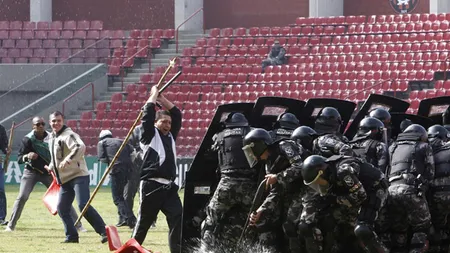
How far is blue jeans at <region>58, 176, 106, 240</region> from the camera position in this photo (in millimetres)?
15930

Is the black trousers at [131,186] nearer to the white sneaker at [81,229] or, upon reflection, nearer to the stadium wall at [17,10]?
the white sneaker at [81,229]

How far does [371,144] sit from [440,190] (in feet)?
3.59

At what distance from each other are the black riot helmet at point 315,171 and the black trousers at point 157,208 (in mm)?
2788

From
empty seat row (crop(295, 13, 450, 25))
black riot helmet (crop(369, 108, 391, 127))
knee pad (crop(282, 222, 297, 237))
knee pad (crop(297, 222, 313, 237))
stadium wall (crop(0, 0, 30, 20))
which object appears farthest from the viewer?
stadium wall (crop(0, 0, 30, 20))

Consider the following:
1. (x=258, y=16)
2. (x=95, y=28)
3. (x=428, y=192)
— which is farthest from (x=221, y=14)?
(x=428, y=192)

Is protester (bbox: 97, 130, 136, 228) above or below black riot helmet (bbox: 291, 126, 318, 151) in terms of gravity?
below

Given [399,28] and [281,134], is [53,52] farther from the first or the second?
[281,134]

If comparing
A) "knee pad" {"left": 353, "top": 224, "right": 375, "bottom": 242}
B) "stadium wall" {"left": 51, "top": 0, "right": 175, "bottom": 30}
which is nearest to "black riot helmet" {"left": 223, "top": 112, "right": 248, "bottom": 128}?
"knee pad" {"left": 353, "top": 224, "right": 375, "bottom": 242}

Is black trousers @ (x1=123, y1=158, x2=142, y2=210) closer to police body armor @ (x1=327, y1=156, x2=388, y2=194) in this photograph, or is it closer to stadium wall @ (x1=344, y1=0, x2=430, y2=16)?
police body armor @ (x1=327, y1=156, x2=388, y2=194)

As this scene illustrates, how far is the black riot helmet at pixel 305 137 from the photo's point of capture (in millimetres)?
12180

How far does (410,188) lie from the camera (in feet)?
40.4

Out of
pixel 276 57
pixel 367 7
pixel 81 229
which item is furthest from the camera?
pixel 367 7

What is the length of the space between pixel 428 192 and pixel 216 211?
2.34m

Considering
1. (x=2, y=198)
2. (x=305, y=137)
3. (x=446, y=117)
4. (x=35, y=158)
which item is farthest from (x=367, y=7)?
(x=305, y=137)
